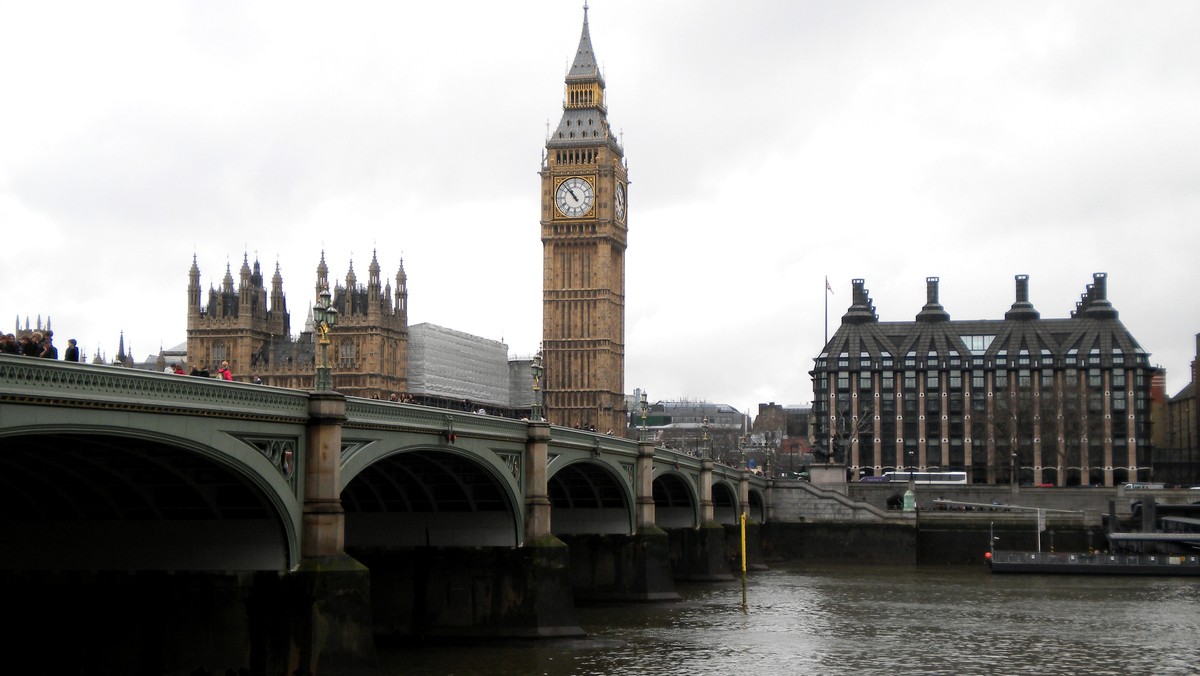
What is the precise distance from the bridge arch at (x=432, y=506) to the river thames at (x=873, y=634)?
358 centimetres

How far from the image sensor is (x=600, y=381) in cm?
15125

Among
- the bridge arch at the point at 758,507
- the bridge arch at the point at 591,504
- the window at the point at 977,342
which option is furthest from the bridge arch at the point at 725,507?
the window at the point at 977,342

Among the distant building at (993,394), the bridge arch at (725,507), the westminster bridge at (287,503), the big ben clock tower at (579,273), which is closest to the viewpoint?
the westminster bridge at (287,503)

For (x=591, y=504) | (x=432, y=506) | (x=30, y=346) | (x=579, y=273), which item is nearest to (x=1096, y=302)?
(x=579, y=273)

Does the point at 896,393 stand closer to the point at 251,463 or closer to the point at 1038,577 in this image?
the point at 1038,577

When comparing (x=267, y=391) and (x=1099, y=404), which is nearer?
(x=267, y=391)

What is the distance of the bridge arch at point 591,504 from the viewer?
58.5m

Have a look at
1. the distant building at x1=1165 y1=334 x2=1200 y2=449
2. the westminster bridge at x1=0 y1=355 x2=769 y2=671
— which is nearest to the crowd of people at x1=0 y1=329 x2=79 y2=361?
the westminster bridge at x1=0 y1=355 x2=769 y2=671

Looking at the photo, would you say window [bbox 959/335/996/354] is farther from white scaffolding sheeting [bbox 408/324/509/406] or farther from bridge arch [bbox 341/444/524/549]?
bridge arch [bbox 341/444/524/549]

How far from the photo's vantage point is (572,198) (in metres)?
152

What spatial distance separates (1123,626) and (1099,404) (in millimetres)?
87905

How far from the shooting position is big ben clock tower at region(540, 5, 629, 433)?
151500mm

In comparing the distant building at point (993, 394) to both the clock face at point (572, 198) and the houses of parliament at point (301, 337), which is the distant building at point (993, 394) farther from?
the houses of parliament at point (301, 337)

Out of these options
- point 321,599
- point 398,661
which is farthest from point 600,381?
point 321,599
